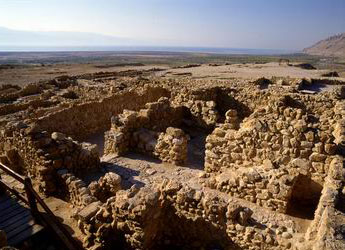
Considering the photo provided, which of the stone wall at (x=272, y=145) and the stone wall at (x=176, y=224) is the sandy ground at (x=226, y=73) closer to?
the stone wall at (x=272, y=145)

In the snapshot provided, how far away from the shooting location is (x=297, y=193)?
26.7 ft

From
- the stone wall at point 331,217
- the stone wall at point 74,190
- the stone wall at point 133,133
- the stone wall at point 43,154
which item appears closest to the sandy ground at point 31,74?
the stone wall at point 133,133

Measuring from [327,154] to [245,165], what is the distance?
215cm

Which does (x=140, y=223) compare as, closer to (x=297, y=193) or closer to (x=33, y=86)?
(x=297, y=193)

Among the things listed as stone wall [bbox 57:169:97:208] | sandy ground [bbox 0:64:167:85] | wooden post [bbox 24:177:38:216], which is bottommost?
sandy ground [bbox 0:64:167:85]

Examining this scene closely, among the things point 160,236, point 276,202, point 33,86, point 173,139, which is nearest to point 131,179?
point 173,139

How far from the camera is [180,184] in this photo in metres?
6.77

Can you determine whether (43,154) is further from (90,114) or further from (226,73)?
(226,73)

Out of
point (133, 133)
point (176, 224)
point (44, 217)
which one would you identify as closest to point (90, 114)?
point (133, 133)

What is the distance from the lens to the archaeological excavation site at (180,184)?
235 inches

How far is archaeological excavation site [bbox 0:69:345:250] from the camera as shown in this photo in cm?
596

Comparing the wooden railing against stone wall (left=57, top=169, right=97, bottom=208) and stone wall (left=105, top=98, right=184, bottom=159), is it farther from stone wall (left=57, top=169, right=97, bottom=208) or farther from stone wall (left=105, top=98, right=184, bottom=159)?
stone wall (left=105, top=98, right=184, bottom=159)

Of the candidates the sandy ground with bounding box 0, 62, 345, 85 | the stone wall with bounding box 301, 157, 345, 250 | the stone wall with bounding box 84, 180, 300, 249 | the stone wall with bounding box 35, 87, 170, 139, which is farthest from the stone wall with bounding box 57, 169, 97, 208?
the sandy ground with bounding box 0, 62, 345, 85

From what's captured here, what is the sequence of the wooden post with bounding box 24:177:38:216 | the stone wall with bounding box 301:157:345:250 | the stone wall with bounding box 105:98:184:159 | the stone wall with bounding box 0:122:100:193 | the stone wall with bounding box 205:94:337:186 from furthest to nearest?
the stone wall with bounding box 105:98:184:159
the stone wall with bounding box 0:122:100:193
the stone wall with bounding box 205:94:337:186
the wooden post with bounding box 24:177:38:216
the stone wall with bounding box 301:157:345:250
